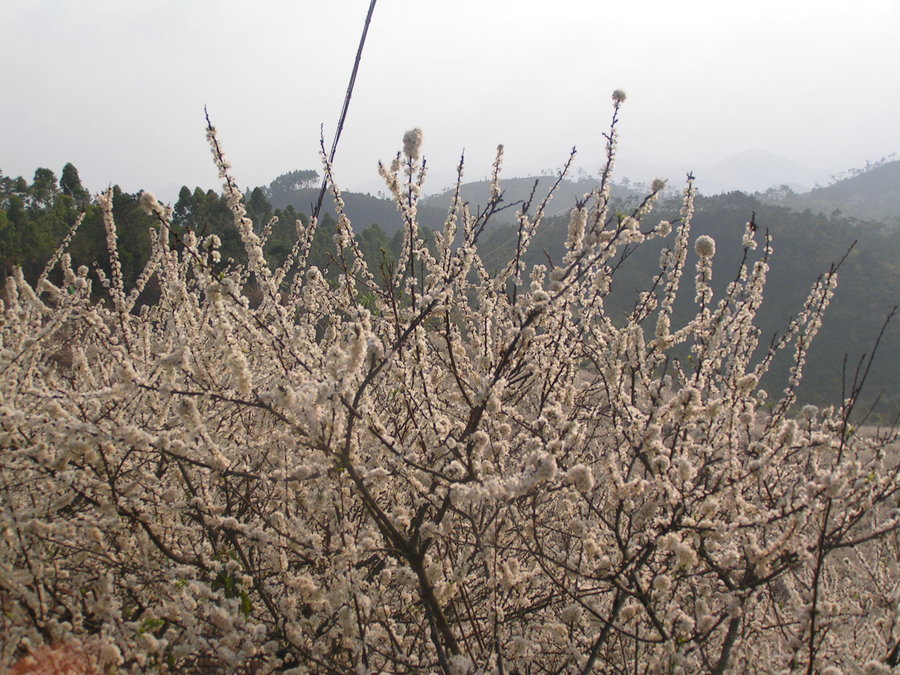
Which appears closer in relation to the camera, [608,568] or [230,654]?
[230,654]

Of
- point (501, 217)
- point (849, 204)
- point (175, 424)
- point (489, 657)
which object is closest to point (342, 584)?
point (489, 657)

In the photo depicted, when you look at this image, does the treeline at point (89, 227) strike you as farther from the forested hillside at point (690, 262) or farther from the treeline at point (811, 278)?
Answer: the treeline at point (811, 278)

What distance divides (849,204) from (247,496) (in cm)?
14841

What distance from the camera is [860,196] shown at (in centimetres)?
12962

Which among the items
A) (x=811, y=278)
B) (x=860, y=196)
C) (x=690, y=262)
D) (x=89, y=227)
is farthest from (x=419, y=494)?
(x=860, y=196)

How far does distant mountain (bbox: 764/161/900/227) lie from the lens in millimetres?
105000

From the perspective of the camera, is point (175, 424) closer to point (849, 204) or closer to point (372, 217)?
point (372, 217)

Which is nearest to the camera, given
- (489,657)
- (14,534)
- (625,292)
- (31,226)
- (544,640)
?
(14,534)

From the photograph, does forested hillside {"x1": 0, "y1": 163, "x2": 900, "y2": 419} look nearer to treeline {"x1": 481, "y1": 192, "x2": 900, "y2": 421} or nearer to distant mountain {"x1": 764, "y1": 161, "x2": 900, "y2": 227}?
treeline {"x1": 481, "y1": 192, "x2": 900, "y2": 421}

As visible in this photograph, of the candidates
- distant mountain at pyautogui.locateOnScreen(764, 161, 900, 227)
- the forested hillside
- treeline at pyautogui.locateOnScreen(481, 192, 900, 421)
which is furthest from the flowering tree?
distant mountain at pyautogui.locateOnScreen(764, 161, 900, 227)

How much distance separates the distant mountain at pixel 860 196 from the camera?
105000 millimetres

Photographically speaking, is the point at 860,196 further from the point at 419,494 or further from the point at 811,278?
the point at 419,494

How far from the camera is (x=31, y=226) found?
84.9ft

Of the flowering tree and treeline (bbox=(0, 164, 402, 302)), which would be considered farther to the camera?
treeline (bbox=(0, 164, 402, 302))
